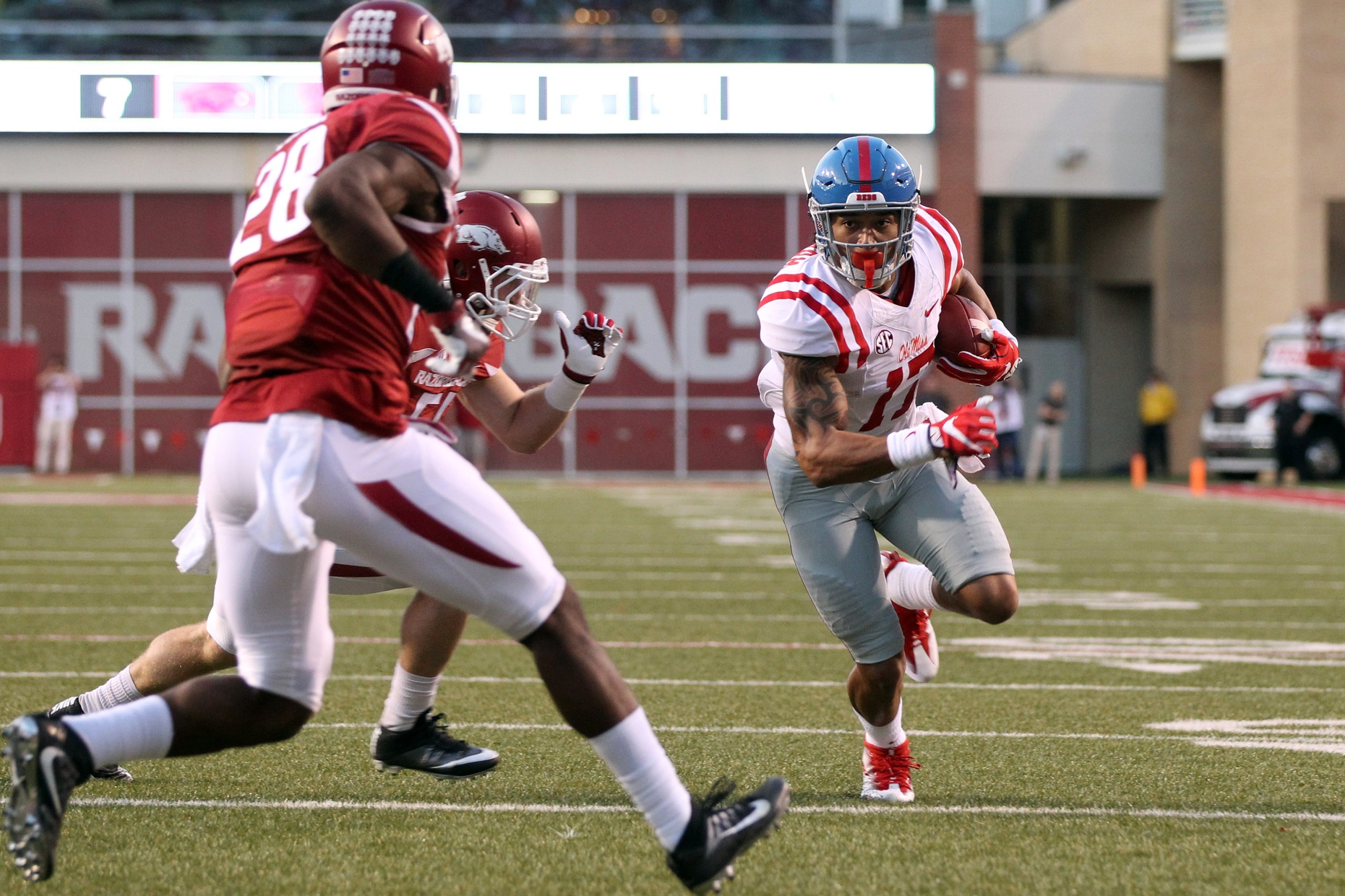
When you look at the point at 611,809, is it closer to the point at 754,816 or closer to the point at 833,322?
the point at 754,816

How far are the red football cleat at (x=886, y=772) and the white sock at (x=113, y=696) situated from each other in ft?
6.19

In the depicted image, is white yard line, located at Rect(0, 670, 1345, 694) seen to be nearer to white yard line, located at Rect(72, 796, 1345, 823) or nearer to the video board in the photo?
white yard line, located at Rect(72, 796, 1345, 823)

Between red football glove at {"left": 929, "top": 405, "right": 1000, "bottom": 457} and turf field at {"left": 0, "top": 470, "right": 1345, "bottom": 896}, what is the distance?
0.91 meters

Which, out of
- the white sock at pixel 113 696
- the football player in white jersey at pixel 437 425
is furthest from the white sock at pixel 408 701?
the white sock at pixel 113 696

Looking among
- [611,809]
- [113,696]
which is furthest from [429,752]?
[113,696]

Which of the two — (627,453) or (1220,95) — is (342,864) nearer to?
(627,453)

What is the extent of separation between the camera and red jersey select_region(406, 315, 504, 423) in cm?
443

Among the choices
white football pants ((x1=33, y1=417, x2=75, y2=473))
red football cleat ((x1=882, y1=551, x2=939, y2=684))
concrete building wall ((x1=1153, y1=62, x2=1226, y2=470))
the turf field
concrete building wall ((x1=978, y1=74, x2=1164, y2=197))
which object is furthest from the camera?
concrete building wall ((x1=1153, y1=62, x2=1226, y2=470))

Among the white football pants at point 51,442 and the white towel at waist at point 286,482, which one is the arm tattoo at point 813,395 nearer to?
the white towel at waist at point 286,482

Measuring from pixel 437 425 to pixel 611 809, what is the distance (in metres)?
1.08

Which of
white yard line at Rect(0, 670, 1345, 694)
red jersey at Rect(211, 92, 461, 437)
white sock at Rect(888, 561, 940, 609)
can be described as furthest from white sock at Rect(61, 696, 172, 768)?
white yard line at Rect(0, 670, 1345, 694)

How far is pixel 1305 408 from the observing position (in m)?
22.0

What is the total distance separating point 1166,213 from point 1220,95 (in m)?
2.04

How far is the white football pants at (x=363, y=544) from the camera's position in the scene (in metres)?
3.17
